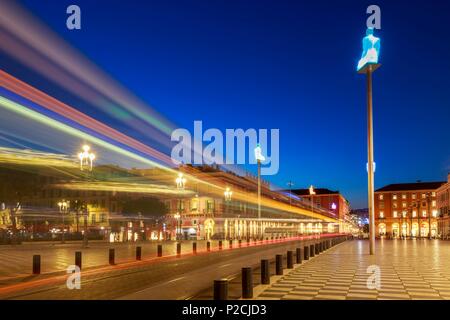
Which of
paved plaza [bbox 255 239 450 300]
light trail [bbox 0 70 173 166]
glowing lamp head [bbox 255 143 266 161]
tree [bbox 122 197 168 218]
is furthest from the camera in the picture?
tree [bbox 122 197 168 218]

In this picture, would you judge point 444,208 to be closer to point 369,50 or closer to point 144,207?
point 144,207

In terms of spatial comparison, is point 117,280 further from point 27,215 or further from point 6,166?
point 27,215

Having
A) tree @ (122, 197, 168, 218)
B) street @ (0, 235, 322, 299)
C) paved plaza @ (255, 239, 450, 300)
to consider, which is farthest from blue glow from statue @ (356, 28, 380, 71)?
tree @ (122, 197, 168, 218)

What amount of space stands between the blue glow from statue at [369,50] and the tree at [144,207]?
54723 mm

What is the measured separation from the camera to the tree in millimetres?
78312

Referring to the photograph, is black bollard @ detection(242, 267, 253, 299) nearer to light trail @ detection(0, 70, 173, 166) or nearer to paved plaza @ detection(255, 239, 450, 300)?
paved plaza @ detection(255, 239, 450, 300)

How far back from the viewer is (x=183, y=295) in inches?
526

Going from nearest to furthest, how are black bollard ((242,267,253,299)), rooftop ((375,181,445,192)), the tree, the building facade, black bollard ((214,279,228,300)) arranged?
black bollard ((214,279,228,300)) < black bollard ((242,267,253,299)) < the tree < the building facade < rooftop ((375,181,445,192))

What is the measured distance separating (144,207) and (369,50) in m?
56.5

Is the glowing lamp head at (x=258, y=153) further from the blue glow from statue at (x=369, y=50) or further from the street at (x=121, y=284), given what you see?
the street at (x=121, y=284)

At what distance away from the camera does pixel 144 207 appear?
78750 mm

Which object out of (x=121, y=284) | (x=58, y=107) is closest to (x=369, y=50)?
(x=58, y=107)

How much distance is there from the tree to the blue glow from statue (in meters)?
54.7
